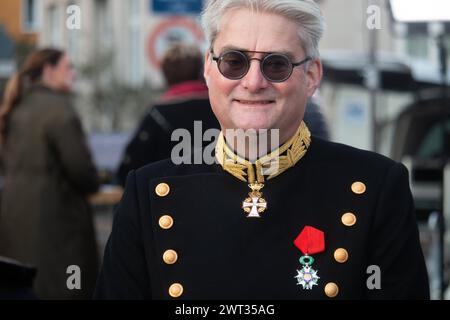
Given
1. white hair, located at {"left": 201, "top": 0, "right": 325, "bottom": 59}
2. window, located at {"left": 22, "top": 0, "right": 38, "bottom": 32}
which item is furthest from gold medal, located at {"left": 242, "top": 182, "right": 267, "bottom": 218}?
window, located at {"left": 22, "top": 0, "right": 38, "bottom": 32}

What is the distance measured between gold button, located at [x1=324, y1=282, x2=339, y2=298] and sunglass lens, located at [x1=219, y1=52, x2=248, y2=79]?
0.51 metres

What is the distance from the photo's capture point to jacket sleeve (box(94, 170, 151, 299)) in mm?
2797

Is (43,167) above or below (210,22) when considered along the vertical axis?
below

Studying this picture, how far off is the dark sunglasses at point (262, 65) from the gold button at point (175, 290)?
49cm

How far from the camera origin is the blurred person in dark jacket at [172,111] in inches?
196

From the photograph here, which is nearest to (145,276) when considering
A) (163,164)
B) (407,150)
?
(163,164)

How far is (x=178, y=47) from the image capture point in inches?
221

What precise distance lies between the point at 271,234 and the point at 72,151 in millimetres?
4005

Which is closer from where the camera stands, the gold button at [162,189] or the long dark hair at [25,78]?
the gold button at [162,189]

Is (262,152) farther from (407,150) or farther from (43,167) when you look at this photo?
(407,150)

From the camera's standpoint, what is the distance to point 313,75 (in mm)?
2826

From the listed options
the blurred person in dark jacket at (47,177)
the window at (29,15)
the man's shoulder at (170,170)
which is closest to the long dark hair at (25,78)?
the blurred person in dark jacket at (47,177)

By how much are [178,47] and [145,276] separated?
288 cm

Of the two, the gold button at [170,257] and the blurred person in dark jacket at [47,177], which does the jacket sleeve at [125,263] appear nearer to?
the gold button at [170,257]
